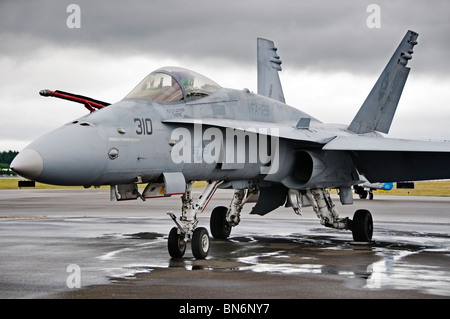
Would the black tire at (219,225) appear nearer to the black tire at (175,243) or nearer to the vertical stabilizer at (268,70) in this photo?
the black tire at (175,243)

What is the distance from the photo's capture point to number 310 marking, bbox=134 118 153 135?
29.1ft

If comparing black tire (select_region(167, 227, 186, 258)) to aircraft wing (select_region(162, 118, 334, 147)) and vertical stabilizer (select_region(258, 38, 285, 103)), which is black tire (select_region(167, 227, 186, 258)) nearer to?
aircraft wing (select_region(162, 118, 334, 147))

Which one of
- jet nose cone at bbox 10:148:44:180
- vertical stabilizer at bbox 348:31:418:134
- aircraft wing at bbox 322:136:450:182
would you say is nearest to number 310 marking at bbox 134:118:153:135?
jet nose cone at bbox 10:148:44:180

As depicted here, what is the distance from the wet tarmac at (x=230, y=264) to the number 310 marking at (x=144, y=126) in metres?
1.95

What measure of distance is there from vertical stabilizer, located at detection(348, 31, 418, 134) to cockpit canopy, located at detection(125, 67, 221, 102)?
575 cm

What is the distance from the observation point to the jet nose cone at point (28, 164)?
7293 mm

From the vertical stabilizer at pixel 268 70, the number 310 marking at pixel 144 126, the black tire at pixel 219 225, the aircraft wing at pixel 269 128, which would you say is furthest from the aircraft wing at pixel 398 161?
the number 310 marking at pixel 144 126

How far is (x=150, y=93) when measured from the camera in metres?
9.63

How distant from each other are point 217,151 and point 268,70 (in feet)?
21.9

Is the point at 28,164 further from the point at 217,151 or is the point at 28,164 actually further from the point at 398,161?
the point at 398,161

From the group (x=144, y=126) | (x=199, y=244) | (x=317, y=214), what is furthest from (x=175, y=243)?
(x=317, y=214)
